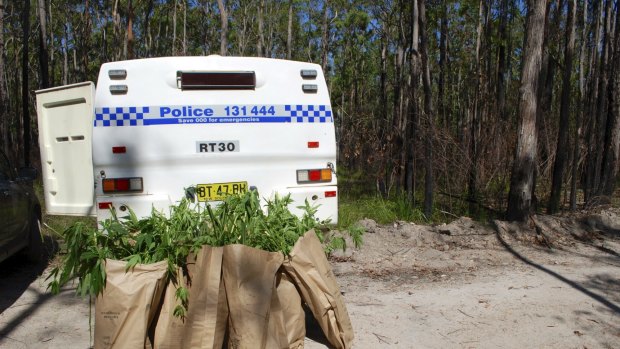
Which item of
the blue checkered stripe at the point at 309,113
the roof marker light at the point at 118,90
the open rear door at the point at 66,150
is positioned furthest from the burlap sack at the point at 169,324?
the open rear door at the point at 66,150

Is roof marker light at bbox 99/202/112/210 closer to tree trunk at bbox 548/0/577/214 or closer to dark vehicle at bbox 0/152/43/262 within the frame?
dark vehicle at bbox 0/152/43/262

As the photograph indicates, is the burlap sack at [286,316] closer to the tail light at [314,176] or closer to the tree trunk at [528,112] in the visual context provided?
the tail light at [314,176]

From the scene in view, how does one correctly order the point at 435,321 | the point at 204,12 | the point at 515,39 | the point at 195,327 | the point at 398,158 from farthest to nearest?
the point at 204,12
the point at 515,39
the point at 398,158
the point at 435,321
the point at 195,327

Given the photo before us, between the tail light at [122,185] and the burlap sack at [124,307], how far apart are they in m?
1.44

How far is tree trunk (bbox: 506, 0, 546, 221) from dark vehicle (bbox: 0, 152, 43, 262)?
Result: 23.7ft

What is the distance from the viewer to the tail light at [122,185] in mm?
4770

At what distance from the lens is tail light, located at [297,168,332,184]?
5.24 meters

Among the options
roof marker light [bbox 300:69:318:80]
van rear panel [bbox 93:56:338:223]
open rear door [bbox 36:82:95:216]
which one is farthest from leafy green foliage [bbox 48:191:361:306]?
open rear door [bbox 36:82:95:216]

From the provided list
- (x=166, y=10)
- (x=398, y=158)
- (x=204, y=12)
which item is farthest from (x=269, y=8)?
(x=398, y=158)

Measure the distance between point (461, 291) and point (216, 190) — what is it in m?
2.87

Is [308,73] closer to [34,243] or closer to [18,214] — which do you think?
[18,214]

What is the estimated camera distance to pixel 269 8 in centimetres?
3481

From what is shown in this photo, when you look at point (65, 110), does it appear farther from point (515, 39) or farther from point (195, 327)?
point (515, 39)

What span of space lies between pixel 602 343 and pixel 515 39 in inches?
773
